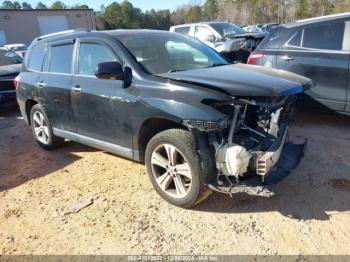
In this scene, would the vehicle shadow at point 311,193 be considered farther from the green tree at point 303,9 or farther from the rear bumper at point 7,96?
the green tree at point 303,9

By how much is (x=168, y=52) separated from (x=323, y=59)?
8.28 feet

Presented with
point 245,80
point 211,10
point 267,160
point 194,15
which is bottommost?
point 267,160

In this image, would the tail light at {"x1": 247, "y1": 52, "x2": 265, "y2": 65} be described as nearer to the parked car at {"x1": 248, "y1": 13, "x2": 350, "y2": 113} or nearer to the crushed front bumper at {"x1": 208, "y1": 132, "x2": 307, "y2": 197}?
the parked car at {"x1": 248, "y1": 13, "x2": 350, "y2": 113}

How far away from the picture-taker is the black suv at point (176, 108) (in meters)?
3.13

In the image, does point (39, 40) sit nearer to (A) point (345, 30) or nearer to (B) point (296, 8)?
(A) point (345, 30)

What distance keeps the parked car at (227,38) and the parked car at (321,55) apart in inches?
118

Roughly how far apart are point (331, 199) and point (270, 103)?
121 centimetres

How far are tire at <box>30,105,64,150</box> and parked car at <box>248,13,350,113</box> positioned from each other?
3680 millimetres

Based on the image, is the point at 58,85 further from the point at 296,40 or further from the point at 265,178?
the point at 296,40

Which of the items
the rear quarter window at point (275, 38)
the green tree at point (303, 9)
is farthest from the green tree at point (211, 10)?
the rear quarter window at point (275, 38)

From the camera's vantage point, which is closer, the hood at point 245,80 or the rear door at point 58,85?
the hood at point 245,80

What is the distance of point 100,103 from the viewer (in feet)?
13.4

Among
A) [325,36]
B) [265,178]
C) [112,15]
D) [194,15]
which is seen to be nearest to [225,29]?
[325,36]

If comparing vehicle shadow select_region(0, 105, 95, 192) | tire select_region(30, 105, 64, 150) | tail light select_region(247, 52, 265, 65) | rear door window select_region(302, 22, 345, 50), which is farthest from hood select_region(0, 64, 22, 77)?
rear door window select_region(302, 22, 345, 50)
